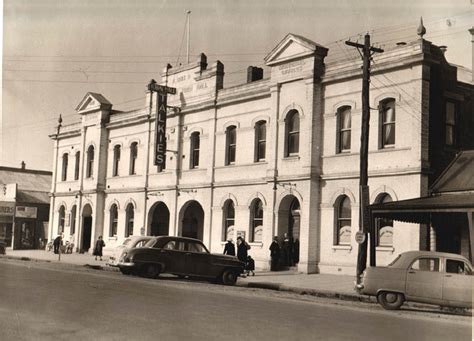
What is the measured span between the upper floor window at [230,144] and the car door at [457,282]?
17.2 m

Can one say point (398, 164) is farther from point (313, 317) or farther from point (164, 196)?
point (164, 196)

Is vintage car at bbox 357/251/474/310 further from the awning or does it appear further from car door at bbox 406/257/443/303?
the awning

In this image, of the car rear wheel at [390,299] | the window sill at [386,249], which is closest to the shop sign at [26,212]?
the window sill at [386,249]

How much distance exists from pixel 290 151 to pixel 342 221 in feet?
13.5

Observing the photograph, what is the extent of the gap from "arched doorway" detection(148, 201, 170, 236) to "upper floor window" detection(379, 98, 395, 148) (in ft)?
50.4

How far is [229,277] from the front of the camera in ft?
71.6

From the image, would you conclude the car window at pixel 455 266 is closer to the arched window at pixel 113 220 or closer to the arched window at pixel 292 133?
the arched window at pixel 292 133

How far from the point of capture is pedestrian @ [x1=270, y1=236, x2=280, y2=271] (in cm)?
2688

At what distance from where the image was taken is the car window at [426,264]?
1532cm

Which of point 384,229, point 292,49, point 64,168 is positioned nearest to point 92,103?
point 64,168

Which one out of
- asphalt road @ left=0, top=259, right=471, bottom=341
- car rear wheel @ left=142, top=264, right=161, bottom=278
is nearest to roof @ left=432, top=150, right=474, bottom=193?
asphalt road @ left=0, top=259, right=471, bottom=341

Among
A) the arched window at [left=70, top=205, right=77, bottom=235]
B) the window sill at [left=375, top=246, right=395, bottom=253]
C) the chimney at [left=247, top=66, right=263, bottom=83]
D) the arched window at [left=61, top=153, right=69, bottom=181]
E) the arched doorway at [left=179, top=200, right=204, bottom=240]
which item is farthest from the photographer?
the arched window at [left=61, top=153, right=69, bottom=181]

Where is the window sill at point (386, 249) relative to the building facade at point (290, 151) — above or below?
below

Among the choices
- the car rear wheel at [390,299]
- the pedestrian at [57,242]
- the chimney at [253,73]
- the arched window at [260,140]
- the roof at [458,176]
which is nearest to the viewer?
the car rear wheel at [390,299]
